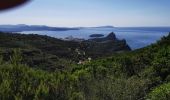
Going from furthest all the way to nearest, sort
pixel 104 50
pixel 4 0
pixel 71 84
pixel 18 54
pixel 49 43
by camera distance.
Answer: pixel 104 50 → pixel 49 43 → pixel 71 84 → pixel 18 54 → pixel 4 0

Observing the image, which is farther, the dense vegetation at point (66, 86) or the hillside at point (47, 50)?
the hillside at point (47, 50)

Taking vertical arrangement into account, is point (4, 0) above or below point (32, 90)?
above

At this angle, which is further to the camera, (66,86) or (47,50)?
(47,50)

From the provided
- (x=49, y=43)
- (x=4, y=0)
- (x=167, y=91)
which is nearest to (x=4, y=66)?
(x=167, y=91)

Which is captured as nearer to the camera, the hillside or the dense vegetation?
the dense vegetation

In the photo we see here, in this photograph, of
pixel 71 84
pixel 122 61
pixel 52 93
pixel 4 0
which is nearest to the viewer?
pixel 4 0

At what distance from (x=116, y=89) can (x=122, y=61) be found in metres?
9.98

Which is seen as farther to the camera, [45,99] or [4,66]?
[4,66]

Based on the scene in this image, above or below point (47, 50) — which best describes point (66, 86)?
above

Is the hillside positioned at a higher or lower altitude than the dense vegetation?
lower

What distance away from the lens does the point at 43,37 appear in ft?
333

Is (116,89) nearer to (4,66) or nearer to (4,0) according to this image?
(4,66)

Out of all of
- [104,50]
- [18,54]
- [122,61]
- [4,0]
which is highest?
[4,0]

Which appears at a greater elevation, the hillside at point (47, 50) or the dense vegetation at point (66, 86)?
the dense vegetation at point (66, 86)
